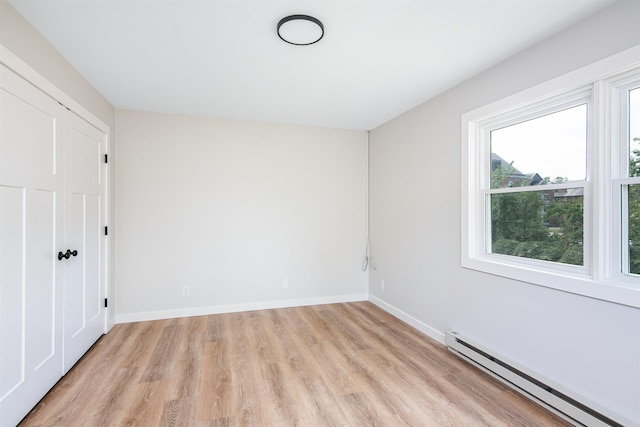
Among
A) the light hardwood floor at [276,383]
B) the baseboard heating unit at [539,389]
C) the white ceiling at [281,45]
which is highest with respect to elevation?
the white ceiling at [281,45]

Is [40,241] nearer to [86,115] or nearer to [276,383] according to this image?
[86,115]

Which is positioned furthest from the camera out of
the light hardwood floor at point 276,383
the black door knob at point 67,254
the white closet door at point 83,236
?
the white closet door at point 83,236

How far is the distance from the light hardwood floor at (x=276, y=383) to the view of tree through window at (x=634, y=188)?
108 centimetres

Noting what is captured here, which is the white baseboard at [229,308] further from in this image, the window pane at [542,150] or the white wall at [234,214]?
the window pane at [542,150]

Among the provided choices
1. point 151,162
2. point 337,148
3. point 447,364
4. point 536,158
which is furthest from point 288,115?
point 447,364

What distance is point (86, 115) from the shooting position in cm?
262

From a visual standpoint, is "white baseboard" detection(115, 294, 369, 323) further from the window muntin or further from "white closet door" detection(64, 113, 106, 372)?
the window muntin

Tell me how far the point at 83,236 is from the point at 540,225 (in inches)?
145

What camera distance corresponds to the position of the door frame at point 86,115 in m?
1.70

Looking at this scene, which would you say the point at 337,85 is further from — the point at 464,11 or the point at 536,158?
the point at 536,158

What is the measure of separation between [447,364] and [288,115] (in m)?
3.04

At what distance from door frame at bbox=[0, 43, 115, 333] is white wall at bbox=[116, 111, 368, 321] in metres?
0.23

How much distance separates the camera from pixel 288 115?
3.60 metres

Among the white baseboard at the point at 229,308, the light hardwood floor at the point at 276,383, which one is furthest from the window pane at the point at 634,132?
the white baseboard at the point at 229,308
